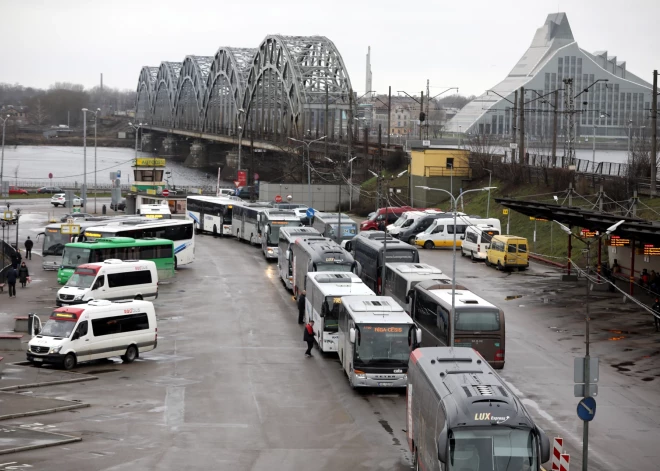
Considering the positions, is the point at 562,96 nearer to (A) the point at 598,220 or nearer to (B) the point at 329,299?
(A) the point at 598,220

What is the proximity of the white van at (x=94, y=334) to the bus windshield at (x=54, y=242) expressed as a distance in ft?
77.0

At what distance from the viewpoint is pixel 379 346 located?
26.6 metres

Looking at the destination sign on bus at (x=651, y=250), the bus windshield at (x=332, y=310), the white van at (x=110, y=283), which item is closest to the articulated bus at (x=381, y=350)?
the bus windshield at (x=332, y=310)

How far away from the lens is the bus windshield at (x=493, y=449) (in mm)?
15656

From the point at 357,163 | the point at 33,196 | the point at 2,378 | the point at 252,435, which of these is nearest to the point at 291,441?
the point at 252,435

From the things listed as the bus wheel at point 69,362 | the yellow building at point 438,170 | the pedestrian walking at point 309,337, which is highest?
the yellow building at point 438,170

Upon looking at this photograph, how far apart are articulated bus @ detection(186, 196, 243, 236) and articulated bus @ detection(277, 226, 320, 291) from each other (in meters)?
20.3

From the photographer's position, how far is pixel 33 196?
116 meters

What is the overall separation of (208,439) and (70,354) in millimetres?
9197


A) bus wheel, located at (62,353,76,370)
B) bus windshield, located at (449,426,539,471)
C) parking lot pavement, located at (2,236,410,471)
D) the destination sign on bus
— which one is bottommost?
parking lot pavement, located at (2,236,410,471)

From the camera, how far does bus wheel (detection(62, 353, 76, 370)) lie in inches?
1158

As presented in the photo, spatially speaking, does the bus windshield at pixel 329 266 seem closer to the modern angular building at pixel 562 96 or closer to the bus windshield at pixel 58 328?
the bus windshield at pixel 58 328

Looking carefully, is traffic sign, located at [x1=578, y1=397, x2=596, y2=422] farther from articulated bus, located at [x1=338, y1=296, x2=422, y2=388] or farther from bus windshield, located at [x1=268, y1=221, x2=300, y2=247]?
bus windshield, located at [x1=268, y1=221, x2=300, y2=247]

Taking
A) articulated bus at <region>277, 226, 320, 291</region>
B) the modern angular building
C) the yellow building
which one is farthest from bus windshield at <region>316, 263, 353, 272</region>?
the modern angular building
